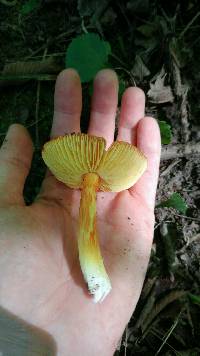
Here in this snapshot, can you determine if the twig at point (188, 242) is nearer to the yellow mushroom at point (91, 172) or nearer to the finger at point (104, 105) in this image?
the yellow mushroom at point (91, 172)

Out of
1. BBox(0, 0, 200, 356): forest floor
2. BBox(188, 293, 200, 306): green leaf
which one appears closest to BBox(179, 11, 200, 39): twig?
BBox(0, 0, 200, 356): forest floor

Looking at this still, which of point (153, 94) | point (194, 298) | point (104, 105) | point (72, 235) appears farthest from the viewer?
point (153, 94)

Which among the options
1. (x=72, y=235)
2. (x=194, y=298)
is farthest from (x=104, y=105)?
(x=194, y=298)

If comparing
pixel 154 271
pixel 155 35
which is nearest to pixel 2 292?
pixel 154 271

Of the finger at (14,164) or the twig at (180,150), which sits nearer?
the finger at (14,164)

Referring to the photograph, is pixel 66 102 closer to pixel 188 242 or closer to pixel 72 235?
pixel 72 235

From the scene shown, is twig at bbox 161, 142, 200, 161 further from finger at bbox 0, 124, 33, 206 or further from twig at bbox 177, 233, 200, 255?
finger at bbox 0, 124, 33, 206

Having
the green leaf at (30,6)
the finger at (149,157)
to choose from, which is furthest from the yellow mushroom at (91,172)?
the green leaf at (30,6)
